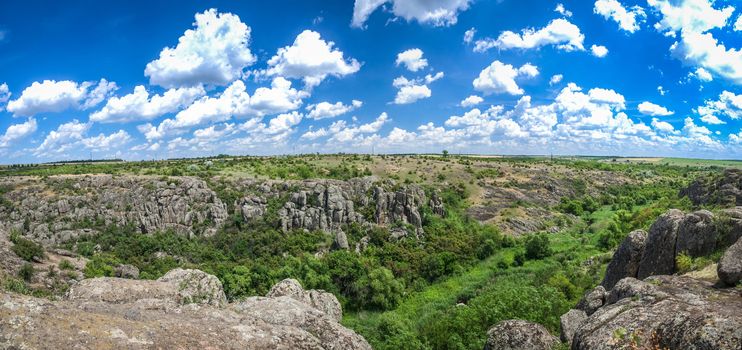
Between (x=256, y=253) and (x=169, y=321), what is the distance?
7694 centimetres

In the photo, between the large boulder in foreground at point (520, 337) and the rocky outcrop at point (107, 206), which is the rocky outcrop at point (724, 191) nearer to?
the large boulder in foreground at point (520, 337)

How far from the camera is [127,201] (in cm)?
9394

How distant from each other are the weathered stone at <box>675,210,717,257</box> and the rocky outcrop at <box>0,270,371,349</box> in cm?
1987

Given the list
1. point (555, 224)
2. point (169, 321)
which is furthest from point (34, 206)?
point (555, 224)

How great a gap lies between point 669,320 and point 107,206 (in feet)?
344

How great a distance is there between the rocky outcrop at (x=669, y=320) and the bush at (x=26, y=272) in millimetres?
37991

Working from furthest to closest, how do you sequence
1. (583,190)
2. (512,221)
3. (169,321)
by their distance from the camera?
1. (583,190)
2. (512,221)
3. (169,321)

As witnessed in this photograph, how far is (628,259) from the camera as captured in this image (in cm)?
2777

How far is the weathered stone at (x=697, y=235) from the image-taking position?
73.3ft

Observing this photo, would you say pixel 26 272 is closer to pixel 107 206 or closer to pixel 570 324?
pixel 570 324

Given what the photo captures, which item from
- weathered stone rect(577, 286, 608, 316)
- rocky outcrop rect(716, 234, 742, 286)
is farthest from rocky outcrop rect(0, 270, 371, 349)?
rocky outcrop rect(716, 234, 742, 286)

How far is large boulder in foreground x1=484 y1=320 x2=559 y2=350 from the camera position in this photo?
20000 millimetres

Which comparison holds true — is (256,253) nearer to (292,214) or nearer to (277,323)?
(292,214)

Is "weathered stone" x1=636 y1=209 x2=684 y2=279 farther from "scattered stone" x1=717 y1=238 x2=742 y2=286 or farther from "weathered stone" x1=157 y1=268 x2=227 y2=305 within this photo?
"weathered stone" x1=157 y1=268 x2=227 y2=305
